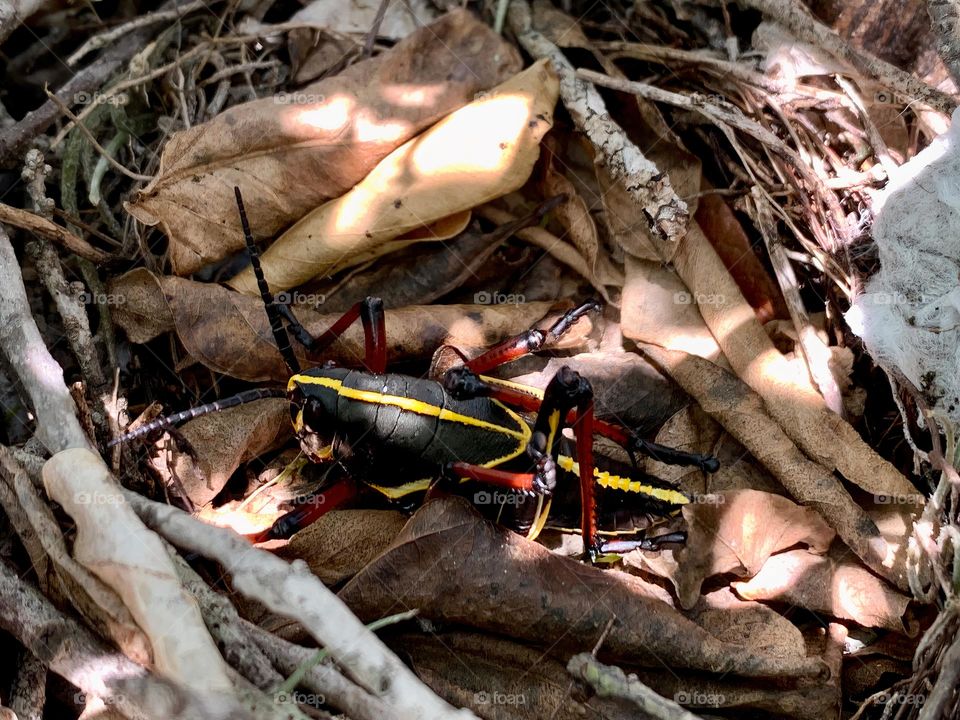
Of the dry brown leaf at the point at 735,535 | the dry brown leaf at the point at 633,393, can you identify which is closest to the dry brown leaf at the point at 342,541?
the dry brown leaf at the point at 633,393

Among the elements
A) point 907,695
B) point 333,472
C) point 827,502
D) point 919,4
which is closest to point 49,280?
point 333,472

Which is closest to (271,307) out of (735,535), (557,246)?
(557,246)

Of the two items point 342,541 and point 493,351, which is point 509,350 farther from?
point 342,541

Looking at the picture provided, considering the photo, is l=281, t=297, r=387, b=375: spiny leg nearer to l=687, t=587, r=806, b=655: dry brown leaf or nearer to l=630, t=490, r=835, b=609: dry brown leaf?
l=630, t=490, r=835, b=609: dry brown leaf

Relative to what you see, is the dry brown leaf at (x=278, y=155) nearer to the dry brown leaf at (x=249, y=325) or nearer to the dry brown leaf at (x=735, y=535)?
the dry brown leaf at (x=249, y=325)

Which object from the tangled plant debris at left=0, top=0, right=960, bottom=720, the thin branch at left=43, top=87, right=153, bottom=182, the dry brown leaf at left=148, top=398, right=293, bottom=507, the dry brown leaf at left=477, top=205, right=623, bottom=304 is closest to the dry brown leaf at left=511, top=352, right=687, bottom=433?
the tangled plant debris at left=0, top=0, right=960, bottom=720

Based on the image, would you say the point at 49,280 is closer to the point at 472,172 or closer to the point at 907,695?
the point at 472,172
